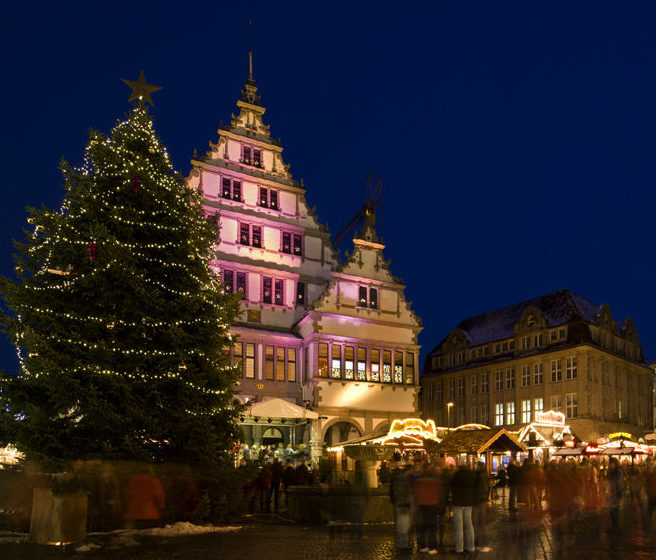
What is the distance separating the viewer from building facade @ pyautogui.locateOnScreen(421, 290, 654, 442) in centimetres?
5081

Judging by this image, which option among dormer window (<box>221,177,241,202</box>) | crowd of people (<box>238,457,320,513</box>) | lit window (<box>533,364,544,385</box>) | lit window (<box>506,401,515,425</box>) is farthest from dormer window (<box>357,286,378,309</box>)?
lit window (<box>506,401,515,425</box>)

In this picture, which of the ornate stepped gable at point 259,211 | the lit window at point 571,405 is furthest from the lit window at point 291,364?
the lit window at point 571,405

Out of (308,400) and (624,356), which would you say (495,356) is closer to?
(624,356)

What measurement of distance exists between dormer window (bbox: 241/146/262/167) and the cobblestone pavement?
74.7 ft

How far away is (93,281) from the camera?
1633 centimetres

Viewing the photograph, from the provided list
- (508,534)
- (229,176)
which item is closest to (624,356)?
(229,176)

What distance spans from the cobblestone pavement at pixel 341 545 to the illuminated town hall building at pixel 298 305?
17.6 meters

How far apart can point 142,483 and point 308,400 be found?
21284 mm

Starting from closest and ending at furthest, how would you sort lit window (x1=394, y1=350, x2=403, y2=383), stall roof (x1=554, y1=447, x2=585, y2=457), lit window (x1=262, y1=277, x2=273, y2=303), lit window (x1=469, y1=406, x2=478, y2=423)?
1. lit window (x1=262, y1=277, x2=273, y2=303)
2. lit window (x1=394, y1=350, x2=403, y2=383)
3. stall roof (x1=554, y1=447, x2=585, y2=457)
4. lit window (x1=469, y1=406, x2=478, y2=423)

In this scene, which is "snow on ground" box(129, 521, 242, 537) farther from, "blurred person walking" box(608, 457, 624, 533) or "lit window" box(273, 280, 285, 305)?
"lit window" box(273, 280, 285, 305)

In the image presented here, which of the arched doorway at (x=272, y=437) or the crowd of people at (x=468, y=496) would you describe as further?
the arched doorway at (x=272, y=437)

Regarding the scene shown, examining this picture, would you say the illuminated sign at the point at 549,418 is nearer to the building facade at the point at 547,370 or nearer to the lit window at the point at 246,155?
the building facade at the point at 547,370

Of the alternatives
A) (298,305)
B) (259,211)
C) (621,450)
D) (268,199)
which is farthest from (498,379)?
(259,211)

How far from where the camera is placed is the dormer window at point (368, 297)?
3716 centimetres
